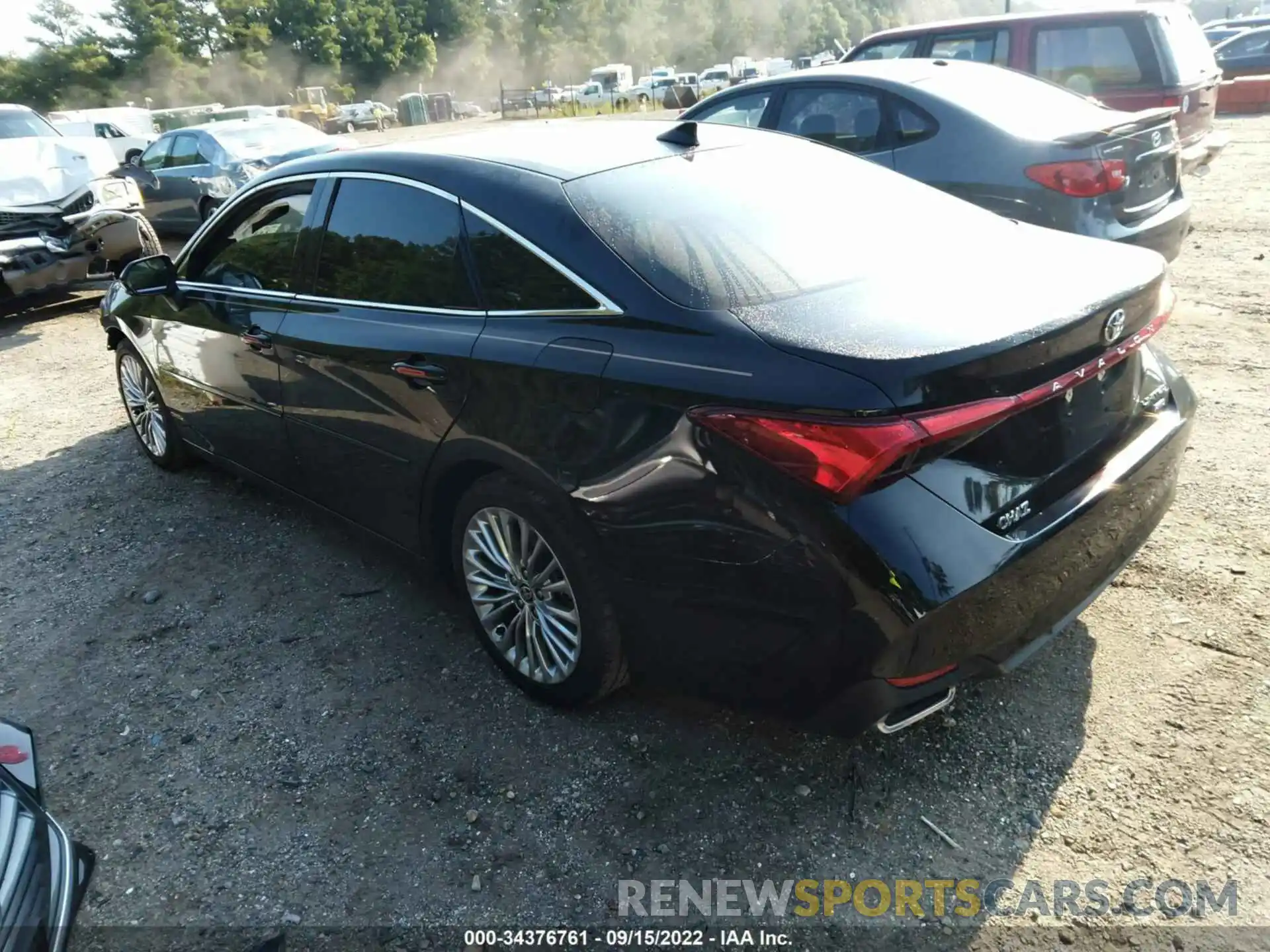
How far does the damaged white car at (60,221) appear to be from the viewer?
811 centimetres

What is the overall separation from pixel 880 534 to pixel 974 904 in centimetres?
94

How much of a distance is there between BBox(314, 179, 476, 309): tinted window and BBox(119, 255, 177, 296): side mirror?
1326 mm

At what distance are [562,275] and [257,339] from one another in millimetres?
1715

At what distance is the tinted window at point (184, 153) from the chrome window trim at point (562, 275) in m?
11.1

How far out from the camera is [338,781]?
275 cm

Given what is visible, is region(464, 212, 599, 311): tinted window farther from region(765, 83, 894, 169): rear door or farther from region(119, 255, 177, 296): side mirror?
region(765, 83, 894, 169): rear door

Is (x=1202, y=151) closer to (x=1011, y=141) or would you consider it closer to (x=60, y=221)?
(x=1011, y=141)

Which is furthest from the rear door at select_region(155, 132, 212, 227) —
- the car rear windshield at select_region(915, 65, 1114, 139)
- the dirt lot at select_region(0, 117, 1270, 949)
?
the car rear windshield at select_region(915, 65, 1114, 139)

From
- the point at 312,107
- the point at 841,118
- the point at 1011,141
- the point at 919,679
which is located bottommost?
the point at 312,107

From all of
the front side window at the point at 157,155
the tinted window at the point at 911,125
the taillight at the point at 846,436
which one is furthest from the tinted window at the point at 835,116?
the front side window at the point at 157,155

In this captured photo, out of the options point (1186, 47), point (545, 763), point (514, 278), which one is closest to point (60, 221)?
A: point (514, 278)

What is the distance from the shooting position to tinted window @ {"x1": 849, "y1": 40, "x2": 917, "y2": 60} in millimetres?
8367

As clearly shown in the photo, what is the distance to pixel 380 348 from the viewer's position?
3090 mm

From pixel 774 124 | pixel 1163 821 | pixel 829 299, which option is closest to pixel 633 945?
pixel 1163 821
